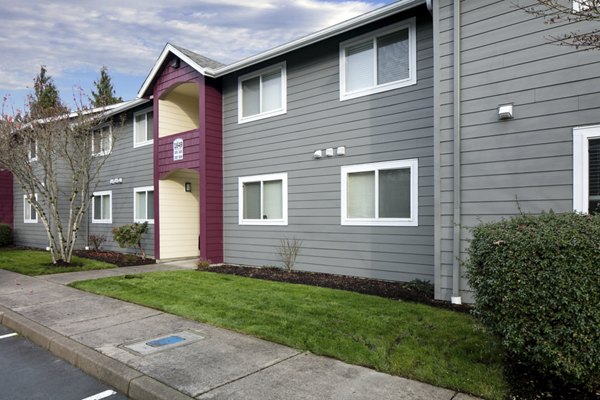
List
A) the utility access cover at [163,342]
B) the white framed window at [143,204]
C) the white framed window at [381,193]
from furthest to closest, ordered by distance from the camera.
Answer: the white framed window at [143,204] → the white framed window at [381,193] → the utility access cover at [163,342]

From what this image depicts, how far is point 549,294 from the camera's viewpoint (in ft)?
9.96

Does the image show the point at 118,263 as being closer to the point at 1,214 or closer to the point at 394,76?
the point at 394,76

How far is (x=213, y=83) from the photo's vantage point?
37.9 feet

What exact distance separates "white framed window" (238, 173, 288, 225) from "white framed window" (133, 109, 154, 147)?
5099 millimetres

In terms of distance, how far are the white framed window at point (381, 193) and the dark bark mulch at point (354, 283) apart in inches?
47.5

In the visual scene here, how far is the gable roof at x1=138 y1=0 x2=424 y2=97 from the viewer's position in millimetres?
7872

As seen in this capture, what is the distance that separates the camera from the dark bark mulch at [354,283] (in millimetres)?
6652

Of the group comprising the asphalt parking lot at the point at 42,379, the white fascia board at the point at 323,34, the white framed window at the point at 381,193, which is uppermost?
the white fascia board at the point at 323,34

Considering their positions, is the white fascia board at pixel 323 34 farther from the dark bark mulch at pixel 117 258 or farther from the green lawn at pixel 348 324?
the dark bark mulch at pixel 117 258

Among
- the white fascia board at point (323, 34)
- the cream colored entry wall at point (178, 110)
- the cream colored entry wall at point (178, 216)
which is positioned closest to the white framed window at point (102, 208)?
the cream colored entry wall at point (178, 216)

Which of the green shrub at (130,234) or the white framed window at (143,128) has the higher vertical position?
the white framed window at (143,128)

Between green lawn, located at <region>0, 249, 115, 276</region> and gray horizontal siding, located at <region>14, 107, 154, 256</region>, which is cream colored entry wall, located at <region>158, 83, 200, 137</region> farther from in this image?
green lawn, located at <region>0, 249, 115, 276</region>

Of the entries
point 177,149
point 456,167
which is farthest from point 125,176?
point 456,167

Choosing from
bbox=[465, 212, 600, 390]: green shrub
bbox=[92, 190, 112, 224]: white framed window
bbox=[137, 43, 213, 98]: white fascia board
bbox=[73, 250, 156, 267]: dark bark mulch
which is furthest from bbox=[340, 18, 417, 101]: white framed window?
bbox=[92, 190, 112, 224]: white framed window
